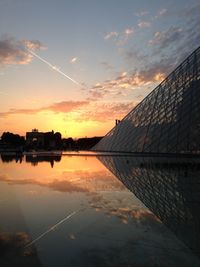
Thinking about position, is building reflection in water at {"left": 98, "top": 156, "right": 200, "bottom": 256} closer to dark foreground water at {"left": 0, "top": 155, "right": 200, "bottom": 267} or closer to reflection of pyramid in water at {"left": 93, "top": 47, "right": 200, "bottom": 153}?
dark foreground water at {"left": 0, "top": 155, "right": 200, "bottom": 267}

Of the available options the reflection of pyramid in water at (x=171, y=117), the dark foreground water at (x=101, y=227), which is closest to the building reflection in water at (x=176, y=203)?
the dark foreground water at (x=101, y=227)

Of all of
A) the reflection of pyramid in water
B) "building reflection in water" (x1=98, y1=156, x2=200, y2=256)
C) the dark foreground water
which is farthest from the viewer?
the reflection of pyramid in water

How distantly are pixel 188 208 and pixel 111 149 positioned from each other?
166 ft

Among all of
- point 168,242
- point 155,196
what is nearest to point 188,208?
point 155,196

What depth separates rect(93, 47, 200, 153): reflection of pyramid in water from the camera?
120 ft

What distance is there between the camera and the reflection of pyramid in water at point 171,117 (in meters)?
36.6

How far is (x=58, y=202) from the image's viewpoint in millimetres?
11273

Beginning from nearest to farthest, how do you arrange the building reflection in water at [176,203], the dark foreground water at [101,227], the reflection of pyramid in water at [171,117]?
the dark foreground water at [101,227] < the building reflection in water at [176,203] < the reflection of pyramid in water at [171,117]

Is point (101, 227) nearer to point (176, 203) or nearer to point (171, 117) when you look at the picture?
point (176, 203)

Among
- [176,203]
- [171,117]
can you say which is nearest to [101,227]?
[176,203]

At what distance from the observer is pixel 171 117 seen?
4112 cm

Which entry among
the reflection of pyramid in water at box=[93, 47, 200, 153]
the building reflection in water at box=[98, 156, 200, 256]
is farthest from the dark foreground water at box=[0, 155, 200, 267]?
the reflection of pyramid in water at box=[93, 47, 200, 153]

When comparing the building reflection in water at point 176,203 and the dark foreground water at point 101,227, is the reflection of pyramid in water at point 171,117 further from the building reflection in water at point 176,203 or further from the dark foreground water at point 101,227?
the dark foreground water at point 101,227

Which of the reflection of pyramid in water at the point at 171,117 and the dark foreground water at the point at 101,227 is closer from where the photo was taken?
the dark foreground water at the point at 101,227
